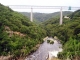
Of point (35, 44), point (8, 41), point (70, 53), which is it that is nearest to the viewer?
point (70, 53)

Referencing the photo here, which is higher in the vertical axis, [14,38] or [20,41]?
[14,38]

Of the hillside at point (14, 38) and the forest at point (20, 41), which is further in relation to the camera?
the hillside at point (14, 38)

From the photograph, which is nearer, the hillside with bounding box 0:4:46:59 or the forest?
the forest

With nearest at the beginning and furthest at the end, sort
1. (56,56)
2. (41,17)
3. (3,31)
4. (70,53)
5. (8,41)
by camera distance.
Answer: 1. (70,53)
2. (56,56)
3. (8,41)
4. (3,31)
5. (41,17)

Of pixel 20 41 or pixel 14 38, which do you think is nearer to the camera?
pixel 14 38

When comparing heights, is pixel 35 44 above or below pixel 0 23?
below

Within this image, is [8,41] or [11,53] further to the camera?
[8,41]

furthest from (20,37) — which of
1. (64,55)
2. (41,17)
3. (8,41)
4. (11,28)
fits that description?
(41,17)

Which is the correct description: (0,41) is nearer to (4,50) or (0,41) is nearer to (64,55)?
(4,50)

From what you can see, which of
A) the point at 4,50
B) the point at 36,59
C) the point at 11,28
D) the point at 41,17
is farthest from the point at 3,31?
the point at 41,17

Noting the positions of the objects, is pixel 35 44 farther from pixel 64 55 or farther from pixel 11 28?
pixel 64 55
